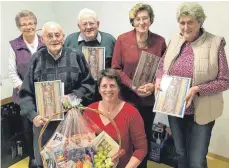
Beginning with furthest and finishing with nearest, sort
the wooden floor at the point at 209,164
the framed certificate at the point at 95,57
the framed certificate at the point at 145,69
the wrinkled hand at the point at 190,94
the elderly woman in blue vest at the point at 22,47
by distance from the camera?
the wooden floor at the point at 209,164 < the elderly woman in blue vest at the point at 22,47 < the framed certificate at the point at 95,57 < the framed certificate at the point at 145,69 < the wrinkled hand at the point at 190,94

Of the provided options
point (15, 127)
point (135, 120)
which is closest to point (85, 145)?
point (135, 120)

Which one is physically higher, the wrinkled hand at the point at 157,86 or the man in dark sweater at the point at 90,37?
the man in dark sweater at the point at 90,37

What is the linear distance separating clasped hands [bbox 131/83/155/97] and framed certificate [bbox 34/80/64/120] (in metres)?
0.51

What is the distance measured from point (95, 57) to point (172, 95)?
636 mm

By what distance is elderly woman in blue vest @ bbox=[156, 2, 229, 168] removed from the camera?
201cm

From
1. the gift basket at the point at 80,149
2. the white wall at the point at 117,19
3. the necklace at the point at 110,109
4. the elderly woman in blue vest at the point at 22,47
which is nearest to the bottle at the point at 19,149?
the white wall at the point at 117,19

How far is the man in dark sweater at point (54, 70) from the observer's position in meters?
2.19

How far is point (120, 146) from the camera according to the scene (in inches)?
76.9

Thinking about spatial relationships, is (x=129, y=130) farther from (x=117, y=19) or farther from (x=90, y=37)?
(x=117, y=19)

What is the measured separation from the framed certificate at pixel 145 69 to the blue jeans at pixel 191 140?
317mm

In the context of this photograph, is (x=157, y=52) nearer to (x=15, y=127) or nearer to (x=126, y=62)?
(x=126, y=62)

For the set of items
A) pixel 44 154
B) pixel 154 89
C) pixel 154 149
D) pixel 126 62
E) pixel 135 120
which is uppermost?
pixel 126 62

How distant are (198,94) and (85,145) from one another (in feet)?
2.47

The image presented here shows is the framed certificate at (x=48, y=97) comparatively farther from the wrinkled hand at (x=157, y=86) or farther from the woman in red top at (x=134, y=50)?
the wrinkled hand at (x=157, y=86)
